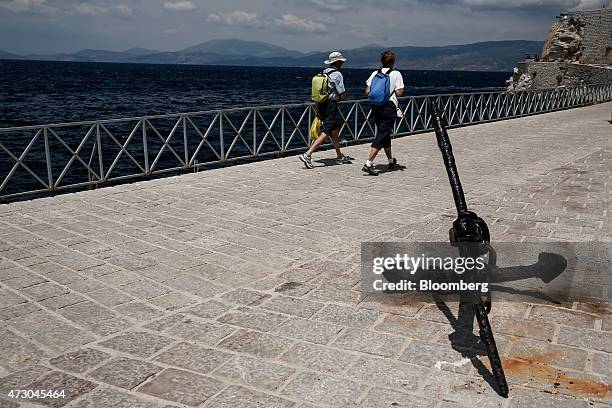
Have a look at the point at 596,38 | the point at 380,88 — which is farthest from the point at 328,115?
the point at 596,38

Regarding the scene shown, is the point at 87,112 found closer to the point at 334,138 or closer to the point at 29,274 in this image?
Result: the point at 334,138

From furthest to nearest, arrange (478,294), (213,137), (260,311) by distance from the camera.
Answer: (213,137), (260,311), (478,294)

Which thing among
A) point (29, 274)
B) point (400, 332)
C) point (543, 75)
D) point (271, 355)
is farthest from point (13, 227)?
point (543, 75)

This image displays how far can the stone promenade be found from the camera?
2.95 meters

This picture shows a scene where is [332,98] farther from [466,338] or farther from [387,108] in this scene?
[466,338]

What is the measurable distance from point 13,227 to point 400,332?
450cm

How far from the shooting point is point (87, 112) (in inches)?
1508

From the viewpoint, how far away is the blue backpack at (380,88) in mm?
8195

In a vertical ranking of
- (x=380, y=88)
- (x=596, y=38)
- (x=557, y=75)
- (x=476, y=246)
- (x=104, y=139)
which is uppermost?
(x=596, y=38)

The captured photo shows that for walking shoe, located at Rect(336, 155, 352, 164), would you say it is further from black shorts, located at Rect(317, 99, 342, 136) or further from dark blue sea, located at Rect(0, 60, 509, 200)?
dark blue sea, located at Rect(0, 60, 509, 200)

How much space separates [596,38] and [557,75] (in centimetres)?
744

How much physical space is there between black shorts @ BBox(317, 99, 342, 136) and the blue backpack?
879 mm

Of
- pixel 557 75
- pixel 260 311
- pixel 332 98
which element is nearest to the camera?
pixel 260 311

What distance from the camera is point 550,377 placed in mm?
3031
